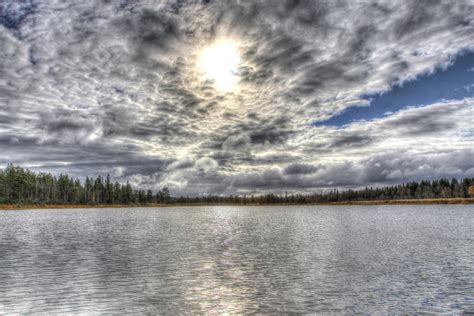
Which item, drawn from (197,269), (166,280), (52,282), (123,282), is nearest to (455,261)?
(197,269)

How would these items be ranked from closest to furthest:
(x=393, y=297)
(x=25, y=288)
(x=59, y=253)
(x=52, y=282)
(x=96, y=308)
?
1. (x=96, y=308)
2. (x=393, y=297)
3. (x=25, y=288)
4. (x=52, y=282)
5. (x=59, y=253)

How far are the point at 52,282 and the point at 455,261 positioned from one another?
3804 cm

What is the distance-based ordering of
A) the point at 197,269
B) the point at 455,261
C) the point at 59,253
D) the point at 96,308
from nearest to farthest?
the point at 96,308 < the point at 197,269 < the point at 455,261 < the point at 59,253

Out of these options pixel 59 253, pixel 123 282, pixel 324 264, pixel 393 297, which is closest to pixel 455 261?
pixel 324 264

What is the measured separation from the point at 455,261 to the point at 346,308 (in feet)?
70.7

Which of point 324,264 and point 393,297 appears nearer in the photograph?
point 393,297

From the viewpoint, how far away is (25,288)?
23.5m

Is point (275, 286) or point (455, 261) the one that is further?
point (455, 261)

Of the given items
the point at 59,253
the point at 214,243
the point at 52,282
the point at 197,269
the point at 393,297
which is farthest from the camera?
the point at 214,243

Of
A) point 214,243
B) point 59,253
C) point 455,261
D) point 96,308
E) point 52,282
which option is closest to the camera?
point 96,308

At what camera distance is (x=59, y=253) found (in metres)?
38.2

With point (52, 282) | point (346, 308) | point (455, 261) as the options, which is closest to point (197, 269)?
point (52, 282)

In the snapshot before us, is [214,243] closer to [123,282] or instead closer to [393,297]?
[123,282]

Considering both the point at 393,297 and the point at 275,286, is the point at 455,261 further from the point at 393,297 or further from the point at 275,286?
the point at 275,286
